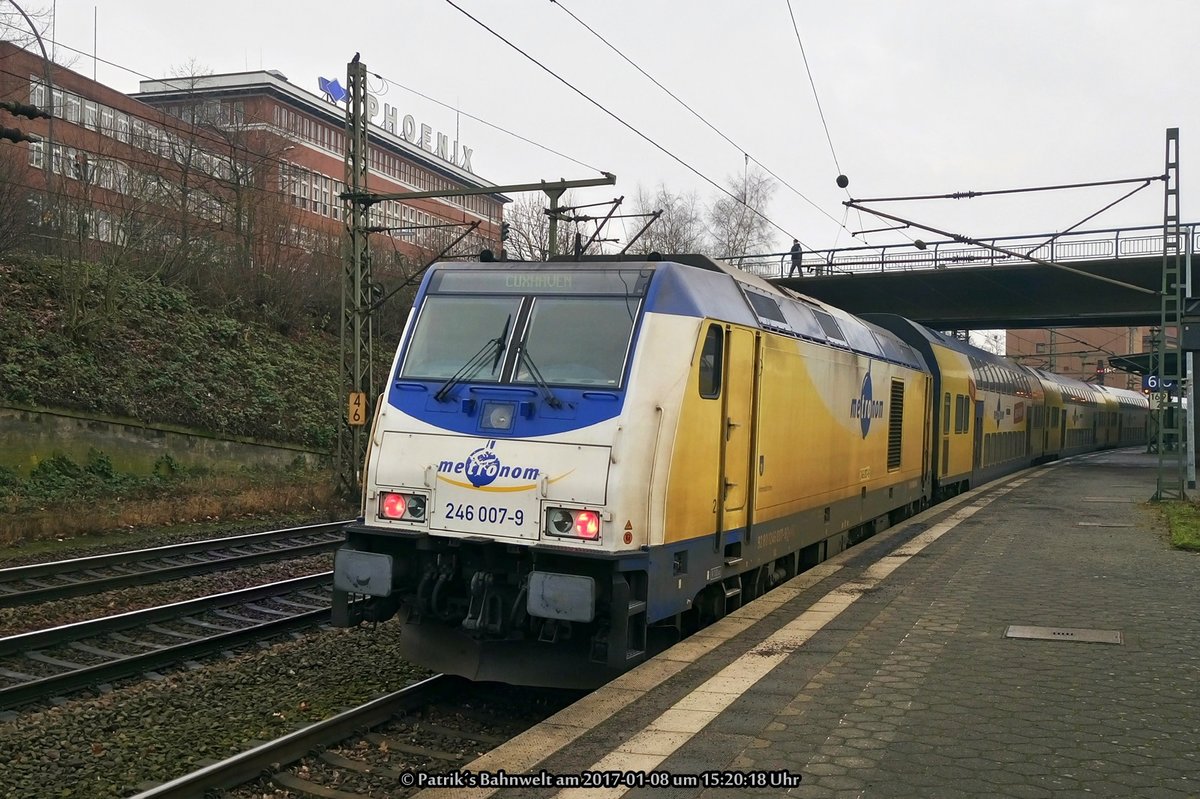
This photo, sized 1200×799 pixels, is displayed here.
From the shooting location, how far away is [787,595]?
9.84 m

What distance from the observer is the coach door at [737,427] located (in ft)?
27.2

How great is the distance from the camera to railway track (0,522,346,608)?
11.6 m

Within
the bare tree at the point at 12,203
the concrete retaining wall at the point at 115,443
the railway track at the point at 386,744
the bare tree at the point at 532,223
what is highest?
the bare tree at the point at 532,223

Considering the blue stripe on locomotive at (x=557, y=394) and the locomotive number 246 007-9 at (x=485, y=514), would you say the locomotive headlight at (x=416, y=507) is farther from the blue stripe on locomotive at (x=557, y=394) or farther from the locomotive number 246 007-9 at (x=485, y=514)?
the blue stripe on locomotive at (x=557, y=394)

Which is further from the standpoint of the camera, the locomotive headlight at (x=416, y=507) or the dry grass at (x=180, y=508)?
the dry grass at (x=180, y=508)

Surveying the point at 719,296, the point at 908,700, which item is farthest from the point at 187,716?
the point at 719,296

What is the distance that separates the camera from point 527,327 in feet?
26.1

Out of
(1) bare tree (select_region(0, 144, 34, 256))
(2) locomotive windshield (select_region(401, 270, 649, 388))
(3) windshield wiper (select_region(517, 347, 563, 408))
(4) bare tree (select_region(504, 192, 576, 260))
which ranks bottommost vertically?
(3) windshield wiper (select_region(517, 347, 563, 408))

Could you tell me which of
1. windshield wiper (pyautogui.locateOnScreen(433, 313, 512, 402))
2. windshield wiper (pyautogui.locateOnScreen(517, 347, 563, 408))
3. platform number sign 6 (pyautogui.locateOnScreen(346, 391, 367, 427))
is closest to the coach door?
windshield wiper (pyautogui.locateOnScreen(517, 347, 563, 408))

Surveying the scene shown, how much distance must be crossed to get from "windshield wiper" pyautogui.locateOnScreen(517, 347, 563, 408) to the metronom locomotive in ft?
0.03

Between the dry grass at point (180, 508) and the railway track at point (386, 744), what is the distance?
10.7 meters

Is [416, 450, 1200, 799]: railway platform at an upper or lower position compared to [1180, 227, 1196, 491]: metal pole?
lower

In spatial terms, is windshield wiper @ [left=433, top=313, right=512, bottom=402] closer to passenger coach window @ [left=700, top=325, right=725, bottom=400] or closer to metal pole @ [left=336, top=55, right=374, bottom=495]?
passenger coach window @ [left=700, top=325, right=725, bottom=400]

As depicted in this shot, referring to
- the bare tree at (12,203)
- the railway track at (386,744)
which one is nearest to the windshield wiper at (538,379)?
the railway track at (386,744)
